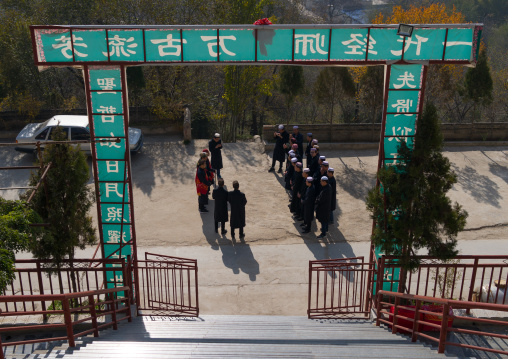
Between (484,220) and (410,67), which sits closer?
(410,67)

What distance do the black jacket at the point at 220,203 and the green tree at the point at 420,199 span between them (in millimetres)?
4445

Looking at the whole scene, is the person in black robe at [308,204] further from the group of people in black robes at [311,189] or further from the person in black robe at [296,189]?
the person in black robe at [296,189]

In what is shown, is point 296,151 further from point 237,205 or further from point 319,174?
point 237,205


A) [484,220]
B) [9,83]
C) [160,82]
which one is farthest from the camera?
[160,82]

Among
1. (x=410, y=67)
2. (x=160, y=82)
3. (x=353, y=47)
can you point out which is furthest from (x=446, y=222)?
(x=160, y=82)

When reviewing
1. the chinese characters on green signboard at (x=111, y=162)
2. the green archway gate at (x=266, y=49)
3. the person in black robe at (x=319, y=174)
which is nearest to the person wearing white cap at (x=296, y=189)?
the person in black robe at (x=319, y=174)

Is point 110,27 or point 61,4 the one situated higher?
point 61,4

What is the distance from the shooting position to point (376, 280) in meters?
8.13

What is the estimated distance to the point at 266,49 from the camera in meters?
7.60

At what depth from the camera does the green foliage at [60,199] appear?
24.5 ft

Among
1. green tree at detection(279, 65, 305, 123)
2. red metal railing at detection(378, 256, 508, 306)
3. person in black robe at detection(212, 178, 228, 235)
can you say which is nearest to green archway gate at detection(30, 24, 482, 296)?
red metal railing at detection(378, 256, 508, 306)

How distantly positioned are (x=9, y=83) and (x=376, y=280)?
16.6 meters

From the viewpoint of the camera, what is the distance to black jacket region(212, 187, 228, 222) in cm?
1103

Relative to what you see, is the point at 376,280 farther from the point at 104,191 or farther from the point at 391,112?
the point at 104,191
